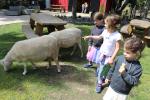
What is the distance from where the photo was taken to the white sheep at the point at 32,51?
705cm

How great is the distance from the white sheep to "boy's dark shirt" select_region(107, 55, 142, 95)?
2.87 meters

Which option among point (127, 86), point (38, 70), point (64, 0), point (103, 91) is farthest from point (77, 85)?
point (64, 0)

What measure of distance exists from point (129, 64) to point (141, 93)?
286 centimetres

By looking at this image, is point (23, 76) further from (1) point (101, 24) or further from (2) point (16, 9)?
(2) point (16, 9)

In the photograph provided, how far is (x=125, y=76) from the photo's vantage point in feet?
13.6

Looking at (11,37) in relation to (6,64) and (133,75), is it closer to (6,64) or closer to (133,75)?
(6,64)

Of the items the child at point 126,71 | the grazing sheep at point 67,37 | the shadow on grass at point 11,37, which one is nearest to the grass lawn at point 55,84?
the grazing sheep at point 67,37

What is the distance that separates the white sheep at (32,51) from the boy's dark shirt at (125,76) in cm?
287

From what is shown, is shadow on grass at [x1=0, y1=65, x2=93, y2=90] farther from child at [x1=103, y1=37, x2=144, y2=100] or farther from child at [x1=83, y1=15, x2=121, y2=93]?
child at [x1=103, y1=37, x2=144, y2=100]

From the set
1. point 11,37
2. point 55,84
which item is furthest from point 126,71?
point 11,37

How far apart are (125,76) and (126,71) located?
0.24 feet

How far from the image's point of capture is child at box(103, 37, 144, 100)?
4.00m

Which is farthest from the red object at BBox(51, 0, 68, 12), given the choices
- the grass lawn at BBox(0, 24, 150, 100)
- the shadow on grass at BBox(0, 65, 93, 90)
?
the shadow on grass at BBox(0, 65, 93, 90)

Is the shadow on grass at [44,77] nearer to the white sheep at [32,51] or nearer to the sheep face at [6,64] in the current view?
the sheep face at [6,64]
